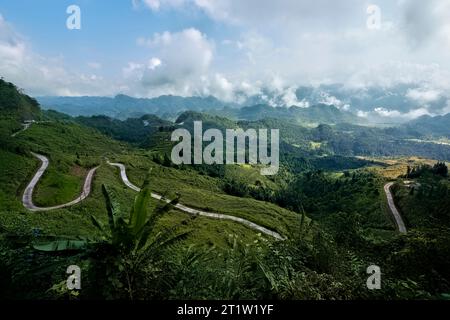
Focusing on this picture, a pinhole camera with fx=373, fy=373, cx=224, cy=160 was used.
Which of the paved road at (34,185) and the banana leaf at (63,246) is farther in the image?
the paved road at (34,185)

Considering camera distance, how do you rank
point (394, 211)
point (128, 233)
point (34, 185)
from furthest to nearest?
1. point (394, 211)
2. point (34, 185)
3. point (128, 233)

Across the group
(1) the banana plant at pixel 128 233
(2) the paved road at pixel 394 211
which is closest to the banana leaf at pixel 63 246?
(1) the banana plant at pixel 128 233

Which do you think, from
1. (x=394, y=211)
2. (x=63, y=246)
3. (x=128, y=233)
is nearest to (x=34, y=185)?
(x=63, y=246)

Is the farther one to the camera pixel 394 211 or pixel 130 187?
pixel 394 211

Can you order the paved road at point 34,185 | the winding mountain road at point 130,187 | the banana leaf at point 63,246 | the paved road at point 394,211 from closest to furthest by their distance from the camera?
the banana leaf at point 63,246 < the paved road at point 34,185 < the winding mountain road at point 130,187 < the paved road at point 394,211

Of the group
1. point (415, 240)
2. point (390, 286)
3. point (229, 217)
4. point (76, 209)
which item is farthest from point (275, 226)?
point (390, 286)

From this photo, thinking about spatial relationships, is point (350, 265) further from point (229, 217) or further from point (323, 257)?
point (229, 217)

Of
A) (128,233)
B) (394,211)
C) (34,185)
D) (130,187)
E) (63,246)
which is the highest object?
(128,233)

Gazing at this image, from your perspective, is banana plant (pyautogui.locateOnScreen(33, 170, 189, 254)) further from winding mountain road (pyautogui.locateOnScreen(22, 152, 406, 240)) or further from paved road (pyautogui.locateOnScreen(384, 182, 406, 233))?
paved road (pyautogui.locateOnScreen(384, 182, 406, 233))

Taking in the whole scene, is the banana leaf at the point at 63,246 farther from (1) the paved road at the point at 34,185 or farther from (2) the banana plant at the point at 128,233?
(1) the paved road at the point at 34,185

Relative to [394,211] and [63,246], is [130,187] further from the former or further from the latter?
[63,246]

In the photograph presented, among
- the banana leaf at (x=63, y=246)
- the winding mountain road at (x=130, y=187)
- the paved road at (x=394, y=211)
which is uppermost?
the banana leaf at (x=63, y=246)

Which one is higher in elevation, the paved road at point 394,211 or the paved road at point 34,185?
the paved road at point 34,185
